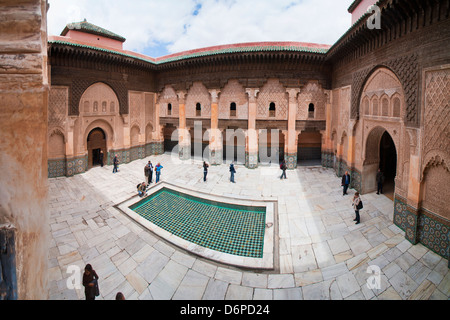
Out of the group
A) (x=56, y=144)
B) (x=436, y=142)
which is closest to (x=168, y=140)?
(x=56, y=144)

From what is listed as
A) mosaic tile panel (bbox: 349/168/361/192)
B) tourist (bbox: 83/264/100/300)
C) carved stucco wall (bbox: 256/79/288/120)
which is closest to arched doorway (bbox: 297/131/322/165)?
carved stucco wall (bbox: 256/79/288/120)

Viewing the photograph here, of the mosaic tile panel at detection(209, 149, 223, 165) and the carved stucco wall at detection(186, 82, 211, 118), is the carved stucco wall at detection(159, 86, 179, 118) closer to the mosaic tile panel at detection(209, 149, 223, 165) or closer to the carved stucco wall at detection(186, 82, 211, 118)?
the carved stucco wall at detection(186, 82, 211, 118)

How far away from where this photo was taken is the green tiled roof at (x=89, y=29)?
491 inches

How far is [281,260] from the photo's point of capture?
4.84m

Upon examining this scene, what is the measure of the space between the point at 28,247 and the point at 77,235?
4.84 meters

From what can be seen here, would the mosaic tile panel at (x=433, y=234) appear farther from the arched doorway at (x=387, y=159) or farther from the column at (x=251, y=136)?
the column at (x=251, y=136)

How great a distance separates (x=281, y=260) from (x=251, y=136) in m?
7.86

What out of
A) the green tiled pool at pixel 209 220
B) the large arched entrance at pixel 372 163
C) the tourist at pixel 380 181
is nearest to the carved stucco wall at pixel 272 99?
the large arched entrance at pixel 372 163

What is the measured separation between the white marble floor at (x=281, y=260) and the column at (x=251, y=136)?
4.15m

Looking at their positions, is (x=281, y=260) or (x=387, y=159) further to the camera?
(x=387, y=159)

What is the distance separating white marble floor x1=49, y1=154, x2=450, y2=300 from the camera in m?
3.98

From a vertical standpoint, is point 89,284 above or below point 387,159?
below

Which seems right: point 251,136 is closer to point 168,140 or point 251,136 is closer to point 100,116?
point 168,140

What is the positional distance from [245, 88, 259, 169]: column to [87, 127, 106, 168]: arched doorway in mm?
7247
